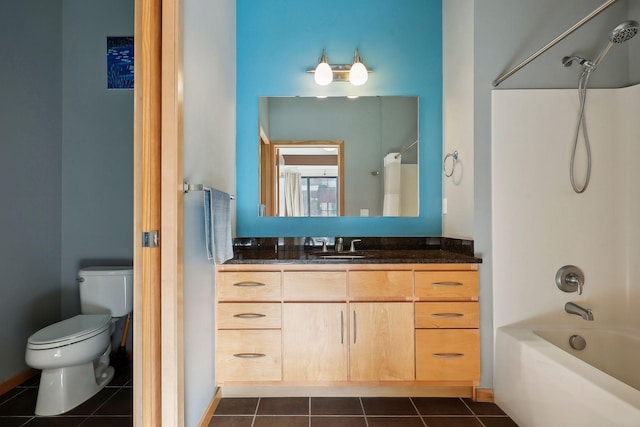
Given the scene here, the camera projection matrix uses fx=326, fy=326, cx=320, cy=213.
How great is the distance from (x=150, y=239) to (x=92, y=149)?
161 centimetres

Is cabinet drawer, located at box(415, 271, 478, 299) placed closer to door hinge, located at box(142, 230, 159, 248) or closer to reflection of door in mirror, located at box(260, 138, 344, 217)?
reflection of door in mirror, located at box(260, 138, 344, 217)

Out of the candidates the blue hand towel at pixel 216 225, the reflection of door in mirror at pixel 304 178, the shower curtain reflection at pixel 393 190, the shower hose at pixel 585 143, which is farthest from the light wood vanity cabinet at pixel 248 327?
the shower hose at pixel 585 143

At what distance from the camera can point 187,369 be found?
1.49 m

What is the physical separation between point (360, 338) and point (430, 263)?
1.95 feet

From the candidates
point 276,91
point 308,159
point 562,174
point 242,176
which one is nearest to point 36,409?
point 242,176

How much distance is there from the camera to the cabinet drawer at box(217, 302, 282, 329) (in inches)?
74.2

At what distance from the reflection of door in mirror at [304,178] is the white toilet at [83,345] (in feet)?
3.77

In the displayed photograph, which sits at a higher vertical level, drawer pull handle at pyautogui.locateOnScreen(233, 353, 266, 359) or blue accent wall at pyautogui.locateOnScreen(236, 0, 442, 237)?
blue accent wall at pyautogui.locateOnScreen(236, 0, 442, 237)

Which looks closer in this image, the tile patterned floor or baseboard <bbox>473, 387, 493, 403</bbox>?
the tile patterned floor

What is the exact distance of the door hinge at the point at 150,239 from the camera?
1.29 metres

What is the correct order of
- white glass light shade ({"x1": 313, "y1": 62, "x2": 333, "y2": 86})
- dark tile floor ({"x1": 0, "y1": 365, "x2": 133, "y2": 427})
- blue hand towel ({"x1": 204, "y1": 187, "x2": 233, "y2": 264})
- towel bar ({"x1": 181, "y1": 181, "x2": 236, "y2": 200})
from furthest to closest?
white glass light shade ({"x1": 313, "y1": 62, "x2": 333, "y2": 86}) < dark tile floor ({"x1": 0, "y1": 365, "x2": 133, "y2": 427}) < blue hand towel ({"x1": 204, "y1": 187, "x2": 233, "y2": 264}) < towel bar ({"x1": 181, "y1": 181, "x2": 236, "y2": 200})

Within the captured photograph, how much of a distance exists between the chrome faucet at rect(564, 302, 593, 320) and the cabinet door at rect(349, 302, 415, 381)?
885 millimetres

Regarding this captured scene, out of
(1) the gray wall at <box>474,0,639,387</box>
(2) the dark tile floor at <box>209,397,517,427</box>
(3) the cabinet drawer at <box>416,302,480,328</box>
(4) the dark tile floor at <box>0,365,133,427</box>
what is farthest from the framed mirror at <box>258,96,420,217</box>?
(4) the dark tile floor at <box>0,365,133,427</box>

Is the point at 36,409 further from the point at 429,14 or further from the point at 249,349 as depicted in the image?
the point at 429,14
